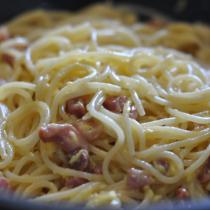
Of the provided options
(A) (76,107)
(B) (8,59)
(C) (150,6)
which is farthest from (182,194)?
(C) (150,6)

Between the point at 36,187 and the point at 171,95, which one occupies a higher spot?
the point at 171,95

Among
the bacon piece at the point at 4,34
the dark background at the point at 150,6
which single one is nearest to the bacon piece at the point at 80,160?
the bacon piece at the point at 4,34

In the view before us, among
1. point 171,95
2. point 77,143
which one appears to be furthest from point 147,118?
point 77,143

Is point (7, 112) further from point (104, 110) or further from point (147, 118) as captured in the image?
point (147, 118)

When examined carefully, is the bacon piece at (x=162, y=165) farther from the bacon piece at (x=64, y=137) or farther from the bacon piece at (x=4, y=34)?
the bacon piece at (x=4, y=34)

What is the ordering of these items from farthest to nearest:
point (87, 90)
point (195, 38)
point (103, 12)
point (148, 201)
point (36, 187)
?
point (103, 12)
point (195, 38)
point (87, 90)
point (36, 187)
point (148, 201)
